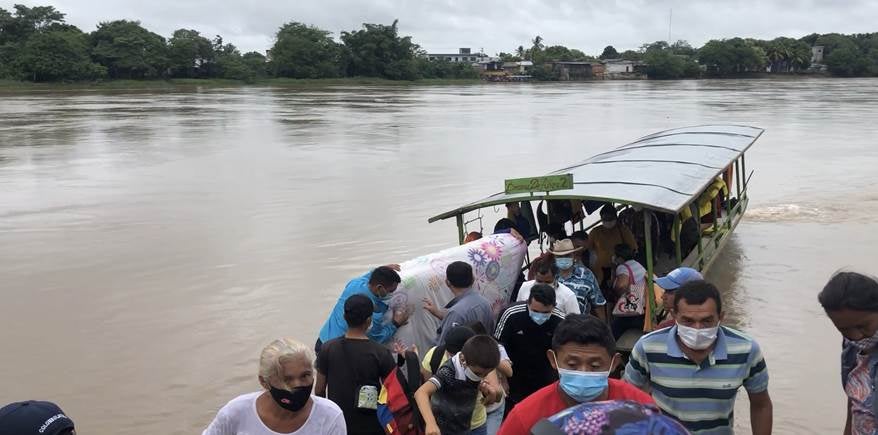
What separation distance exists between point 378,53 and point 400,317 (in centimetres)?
8108

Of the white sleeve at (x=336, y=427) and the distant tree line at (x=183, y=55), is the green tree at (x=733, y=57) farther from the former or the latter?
the white sleeve at (x=336, y=427)

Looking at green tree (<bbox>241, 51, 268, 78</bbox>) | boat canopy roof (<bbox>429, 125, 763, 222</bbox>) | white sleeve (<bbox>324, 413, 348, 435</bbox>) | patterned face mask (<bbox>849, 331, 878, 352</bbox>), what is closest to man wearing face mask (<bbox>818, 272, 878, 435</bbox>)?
patterned face mask (<bbox>849, 331, 878, 352</bbox>)

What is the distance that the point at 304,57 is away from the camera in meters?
79.4

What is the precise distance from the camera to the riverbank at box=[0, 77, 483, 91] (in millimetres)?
58094

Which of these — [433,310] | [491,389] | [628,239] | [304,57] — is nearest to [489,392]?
[491,389]

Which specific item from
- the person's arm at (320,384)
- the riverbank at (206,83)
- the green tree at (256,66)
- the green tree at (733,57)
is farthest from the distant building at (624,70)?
the person's arm at (320,384)

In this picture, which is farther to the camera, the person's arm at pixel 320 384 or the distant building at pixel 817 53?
the distant building at pixel 817 53

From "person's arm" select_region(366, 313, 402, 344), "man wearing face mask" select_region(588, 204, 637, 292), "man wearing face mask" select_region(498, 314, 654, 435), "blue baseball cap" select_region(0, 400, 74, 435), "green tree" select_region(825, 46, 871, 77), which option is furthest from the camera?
"green tree" select_region(825, 46, 871, 77)

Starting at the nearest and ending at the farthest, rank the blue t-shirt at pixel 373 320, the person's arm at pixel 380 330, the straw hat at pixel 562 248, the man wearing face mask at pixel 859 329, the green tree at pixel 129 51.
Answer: the man wearing face mask at pixel 859 329
the blue t-shirt at pixel 373 320
the person's arm at pixel 380 330
the straw hat at pixel 562 248
the green tree at pixel 129 51

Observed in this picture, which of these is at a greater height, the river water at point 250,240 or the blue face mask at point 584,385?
the blue face mask at point 584,385

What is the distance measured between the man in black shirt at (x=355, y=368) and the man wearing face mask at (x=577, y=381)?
139 cm

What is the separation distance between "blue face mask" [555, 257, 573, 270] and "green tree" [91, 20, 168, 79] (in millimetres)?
66598

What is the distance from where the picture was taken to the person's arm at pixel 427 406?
3.46 m

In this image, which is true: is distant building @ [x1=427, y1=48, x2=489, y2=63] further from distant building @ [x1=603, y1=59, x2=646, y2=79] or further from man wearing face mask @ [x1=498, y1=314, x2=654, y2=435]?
man wearing face mask @ [x1=498, y1=314, x2=654, y2=435]
